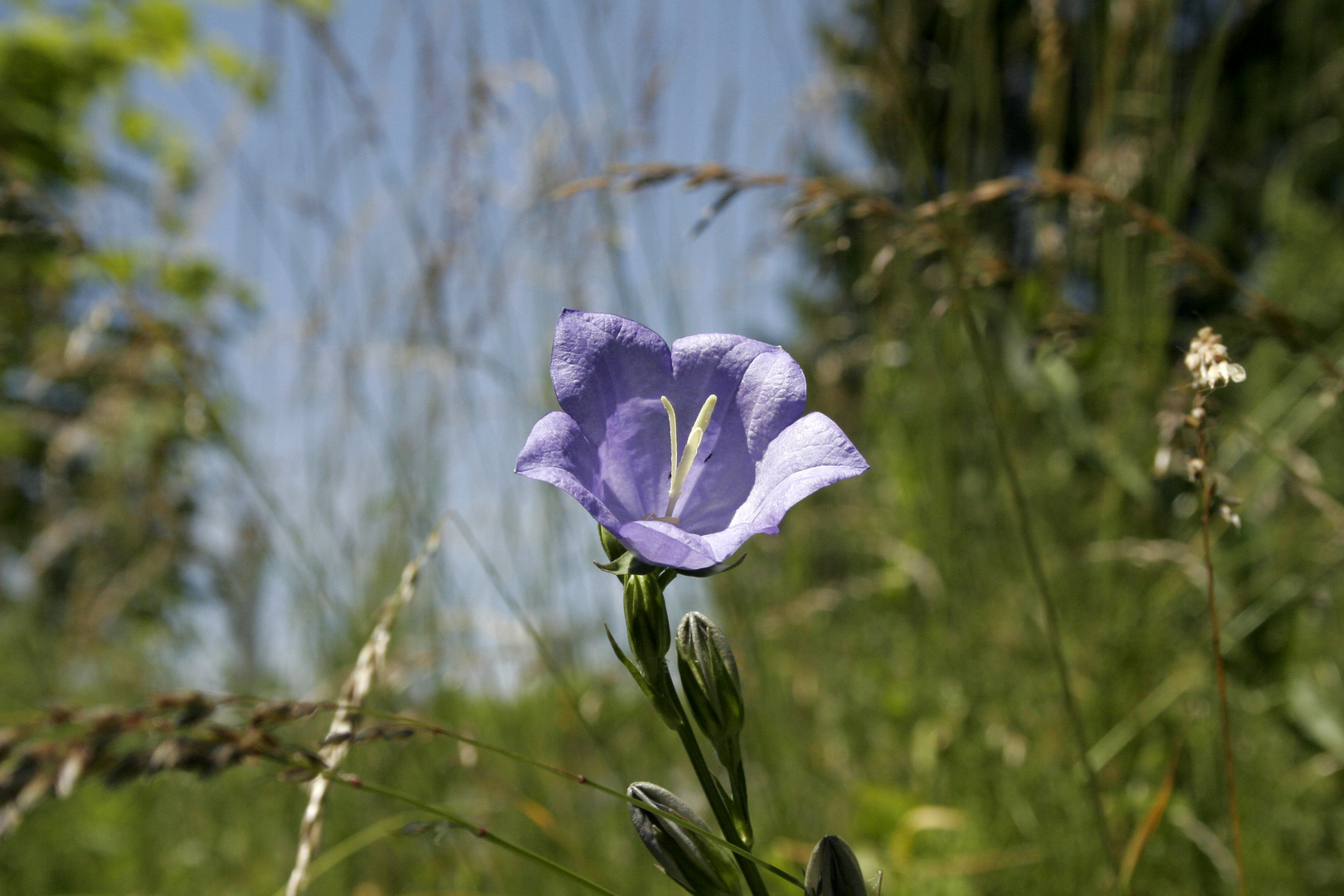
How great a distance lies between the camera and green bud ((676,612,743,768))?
30.4 inches

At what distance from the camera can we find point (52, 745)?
594 millimetres

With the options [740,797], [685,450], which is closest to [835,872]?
[740,797]

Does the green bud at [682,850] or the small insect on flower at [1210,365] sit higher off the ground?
the small insect on flower at [1210,365]

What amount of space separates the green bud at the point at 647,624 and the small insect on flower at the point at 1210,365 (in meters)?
0.48

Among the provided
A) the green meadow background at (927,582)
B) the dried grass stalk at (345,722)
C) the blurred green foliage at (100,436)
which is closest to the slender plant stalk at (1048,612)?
Answer: the green meadow background at (927,582)

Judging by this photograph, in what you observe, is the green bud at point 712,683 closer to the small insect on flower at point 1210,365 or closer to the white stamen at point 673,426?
the white stamen at point 673,426

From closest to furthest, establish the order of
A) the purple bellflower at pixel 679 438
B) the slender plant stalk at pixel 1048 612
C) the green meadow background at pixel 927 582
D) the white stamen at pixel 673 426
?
1. the purple bellflower at pixel 679 438
2. the white stamen at pixel 673 426
3. the slender plant stalk at pixel 1048 612
4. the green meadow background at pixel 927 582

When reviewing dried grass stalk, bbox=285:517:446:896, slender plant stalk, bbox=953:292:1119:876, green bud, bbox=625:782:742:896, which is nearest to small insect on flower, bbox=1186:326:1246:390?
slender plant stalk, bbox=953:292:1119:876

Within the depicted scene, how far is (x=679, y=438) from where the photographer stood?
0.94 metres

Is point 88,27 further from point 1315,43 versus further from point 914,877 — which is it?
point 914,877

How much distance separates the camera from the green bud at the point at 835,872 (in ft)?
2.33

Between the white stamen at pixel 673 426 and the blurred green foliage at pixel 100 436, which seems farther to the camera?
the blurred green foliage at pixel 100 436

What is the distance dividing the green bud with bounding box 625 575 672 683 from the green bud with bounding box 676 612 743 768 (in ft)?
0.12

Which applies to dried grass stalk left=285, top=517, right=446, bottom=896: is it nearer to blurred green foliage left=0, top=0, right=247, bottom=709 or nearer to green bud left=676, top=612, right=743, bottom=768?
green bud left=676, top=612, right=743, bottom=768
